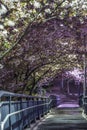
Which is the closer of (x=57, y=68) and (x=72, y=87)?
(x=57, y=68)

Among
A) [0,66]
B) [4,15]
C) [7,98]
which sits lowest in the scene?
[7,98]

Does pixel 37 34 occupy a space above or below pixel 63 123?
above

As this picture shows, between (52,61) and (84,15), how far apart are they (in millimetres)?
11345

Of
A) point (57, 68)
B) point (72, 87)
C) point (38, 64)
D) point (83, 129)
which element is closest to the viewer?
point (83, 129)

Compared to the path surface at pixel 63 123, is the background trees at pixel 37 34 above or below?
above

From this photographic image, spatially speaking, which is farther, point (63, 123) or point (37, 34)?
point (63, 123)

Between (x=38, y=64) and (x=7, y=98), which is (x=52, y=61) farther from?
(x=7, y=98)

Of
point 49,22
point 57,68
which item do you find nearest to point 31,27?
point 49,22

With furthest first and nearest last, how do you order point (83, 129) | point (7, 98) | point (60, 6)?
point (83, 129), point (60, 6), point (7, 98)

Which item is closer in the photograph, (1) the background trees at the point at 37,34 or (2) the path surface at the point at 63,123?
(1) the background trees at the point at 37,34

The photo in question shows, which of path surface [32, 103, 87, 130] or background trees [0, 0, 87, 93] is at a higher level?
background trees [0, 0, 87, 93]

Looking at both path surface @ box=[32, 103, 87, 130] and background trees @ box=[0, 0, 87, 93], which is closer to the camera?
background trees @ box=[0, 0, 87, 93]

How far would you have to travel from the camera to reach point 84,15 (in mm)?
17250

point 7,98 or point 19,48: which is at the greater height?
point 19,48
